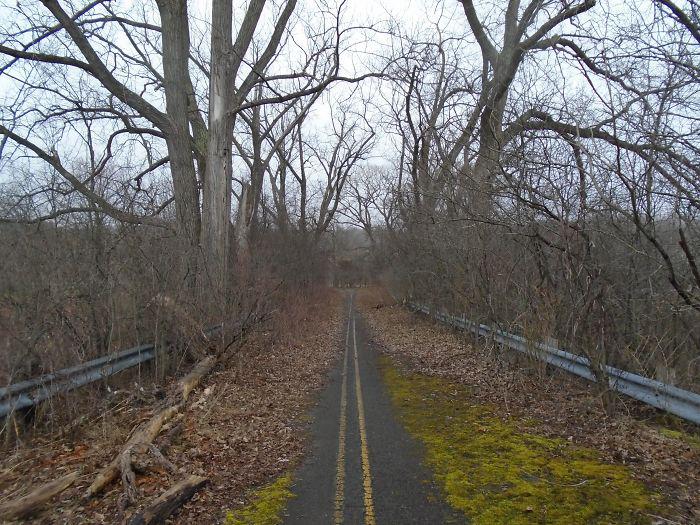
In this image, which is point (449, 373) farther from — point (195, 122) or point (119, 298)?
point (195, 122)

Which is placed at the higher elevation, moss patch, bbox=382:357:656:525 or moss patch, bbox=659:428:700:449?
moss patch, bbox=659:428:700:449

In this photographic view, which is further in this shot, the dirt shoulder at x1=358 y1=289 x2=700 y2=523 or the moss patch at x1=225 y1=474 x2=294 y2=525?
the dirt shoulder at x1=358 y1=289 x2=700 y2=523

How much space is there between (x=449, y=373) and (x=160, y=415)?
6250mm

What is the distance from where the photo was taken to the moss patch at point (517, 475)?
4.07 meters

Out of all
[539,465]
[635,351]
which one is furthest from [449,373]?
[539,465]

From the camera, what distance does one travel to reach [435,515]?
13.6 feet

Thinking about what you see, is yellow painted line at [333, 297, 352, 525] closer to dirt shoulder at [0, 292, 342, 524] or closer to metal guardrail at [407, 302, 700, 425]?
dirt shoulder at [0, 292, 342, 524]

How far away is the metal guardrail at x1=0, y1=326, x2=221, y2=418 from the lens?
17.2ft

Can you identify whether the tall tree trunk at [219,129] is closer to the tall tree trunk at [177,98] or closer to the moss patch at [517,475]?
the tall tree trunk at [177,98]

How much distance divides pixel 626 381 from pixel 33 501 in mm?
6596

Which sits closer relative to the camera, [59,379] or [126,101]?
[59,379]

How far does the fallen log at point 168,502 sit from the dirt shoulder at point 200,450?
2.9 inches

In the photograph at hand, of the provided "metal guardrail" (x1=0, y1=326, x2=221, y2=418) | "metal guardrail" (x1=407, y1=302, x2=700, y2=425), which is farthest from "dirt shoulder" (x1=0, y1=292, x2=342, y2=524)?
"metal guardrail" (x1=407, y1=302, x2=700, y2=425)

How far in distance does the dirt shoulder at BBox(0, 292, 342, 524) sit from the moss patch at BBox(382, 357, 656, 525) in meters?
1.80
